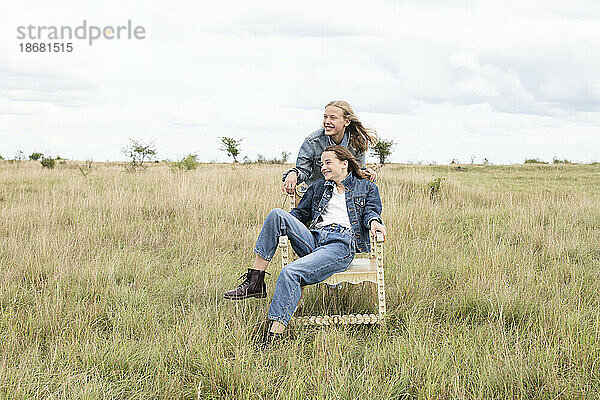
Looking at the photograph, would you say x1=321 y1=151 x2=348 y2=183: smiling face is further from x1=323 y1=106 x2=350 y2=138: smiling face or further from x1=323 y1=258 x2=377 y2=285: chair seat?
x1=323 y1=258 x2=377 y2=285: chair seat

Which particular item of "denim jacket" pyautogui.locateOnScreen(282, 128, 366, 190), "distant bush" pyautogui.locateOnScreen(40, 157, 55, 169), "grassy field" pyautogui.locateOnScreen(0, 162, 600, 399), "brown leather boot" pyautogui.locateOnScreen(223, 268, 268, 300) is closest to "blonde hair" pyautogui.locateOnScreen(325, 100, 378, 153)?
"denim jacket" pyautogui.locateOnScreen(282, 128, 366, 190)

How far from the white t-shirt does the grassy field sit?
559mm

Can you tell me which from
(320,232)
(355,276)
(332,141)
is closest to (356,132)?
(332,141)

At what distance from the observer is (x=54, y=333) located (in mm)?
3422

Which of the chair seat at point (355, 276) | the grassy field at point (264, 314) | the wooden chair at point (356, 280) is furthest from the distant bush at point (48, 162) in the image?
the chair seat at point (355, 276)

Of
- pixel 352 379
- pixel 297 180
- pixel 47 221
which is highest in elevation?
pixel 297 180

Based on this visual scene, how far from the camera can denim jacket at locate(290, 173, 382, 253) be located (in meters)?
3.90

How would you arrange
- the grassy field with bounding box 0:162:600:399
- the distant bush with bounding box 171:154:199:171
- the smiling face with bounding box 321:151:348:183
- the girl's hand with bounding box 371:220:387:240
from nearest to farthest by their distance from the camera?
the grassy field with bounding box 0:162:600:399
the girl's hand with bounding box 371:220:387:240
the smiling face with bounding box 321:151:348:183
the distant bush with bounding box 171:154:199:171

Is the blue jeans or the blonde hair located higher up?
the blonde hair

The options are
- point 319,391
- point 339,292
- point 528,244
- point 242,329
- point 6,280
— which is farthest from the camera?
point 528,244

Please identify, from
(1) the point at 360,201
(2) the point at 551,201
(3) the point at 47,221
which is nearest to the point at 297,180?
(1) the point at 360,201

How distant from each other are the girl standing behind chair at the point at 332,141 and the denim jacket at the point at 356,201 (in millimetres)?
159

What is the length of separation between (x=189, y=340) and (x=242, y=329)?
0.39 m

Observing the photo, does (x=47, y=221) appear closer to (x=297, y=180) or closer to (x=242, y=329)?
(x=297, y=180)
